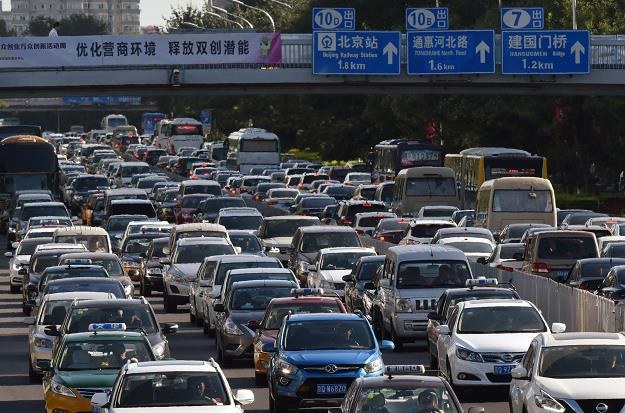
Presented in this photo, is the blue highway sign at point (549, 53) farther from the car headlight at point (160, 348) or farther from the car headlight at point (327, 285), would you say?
the car headlight at point (160, 348)

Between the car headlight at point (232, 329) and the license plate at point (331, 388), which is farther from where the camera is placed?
the car headlight at point (232, 329)

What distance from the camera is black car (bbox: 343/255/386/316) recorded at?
35.8 metres

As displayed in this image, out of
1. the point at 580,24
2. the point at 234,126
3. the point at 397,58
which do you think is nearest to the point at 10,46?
the point at 397,58

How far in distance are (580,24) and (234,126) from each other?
65.3 metres

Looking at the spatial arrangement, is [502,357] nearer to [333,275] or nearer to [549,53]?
[333,275]

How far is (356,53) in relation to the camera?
64.9 metres

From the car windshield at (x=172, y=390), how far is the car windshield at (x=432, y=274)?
13.8 m

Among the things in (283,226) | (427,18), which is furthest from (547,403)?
(427,18)

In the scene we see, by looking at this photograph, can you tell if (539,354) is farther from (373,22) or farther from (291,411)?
(373,22)

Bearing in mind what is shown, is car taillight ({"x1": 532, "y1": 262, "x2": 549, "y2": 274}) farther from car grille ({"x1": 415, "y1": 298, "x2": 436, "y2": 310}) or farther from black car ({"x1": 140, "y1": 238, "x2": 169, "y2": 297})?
black car ({"x1": 140, "y1": 238, "x2": 169, "y2": 297})

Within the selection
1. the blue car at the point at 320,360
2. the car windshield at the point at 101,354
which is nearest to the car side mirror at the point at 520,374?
the blue car at the point at 320,360

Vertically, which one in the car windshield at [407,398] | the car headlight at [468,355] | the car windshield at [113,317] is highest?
the car windshield at [407,398]

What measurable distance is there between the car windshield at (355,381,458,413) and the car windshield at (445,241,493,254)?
25.1 m

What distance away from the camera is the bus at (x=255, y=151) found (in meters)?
104
